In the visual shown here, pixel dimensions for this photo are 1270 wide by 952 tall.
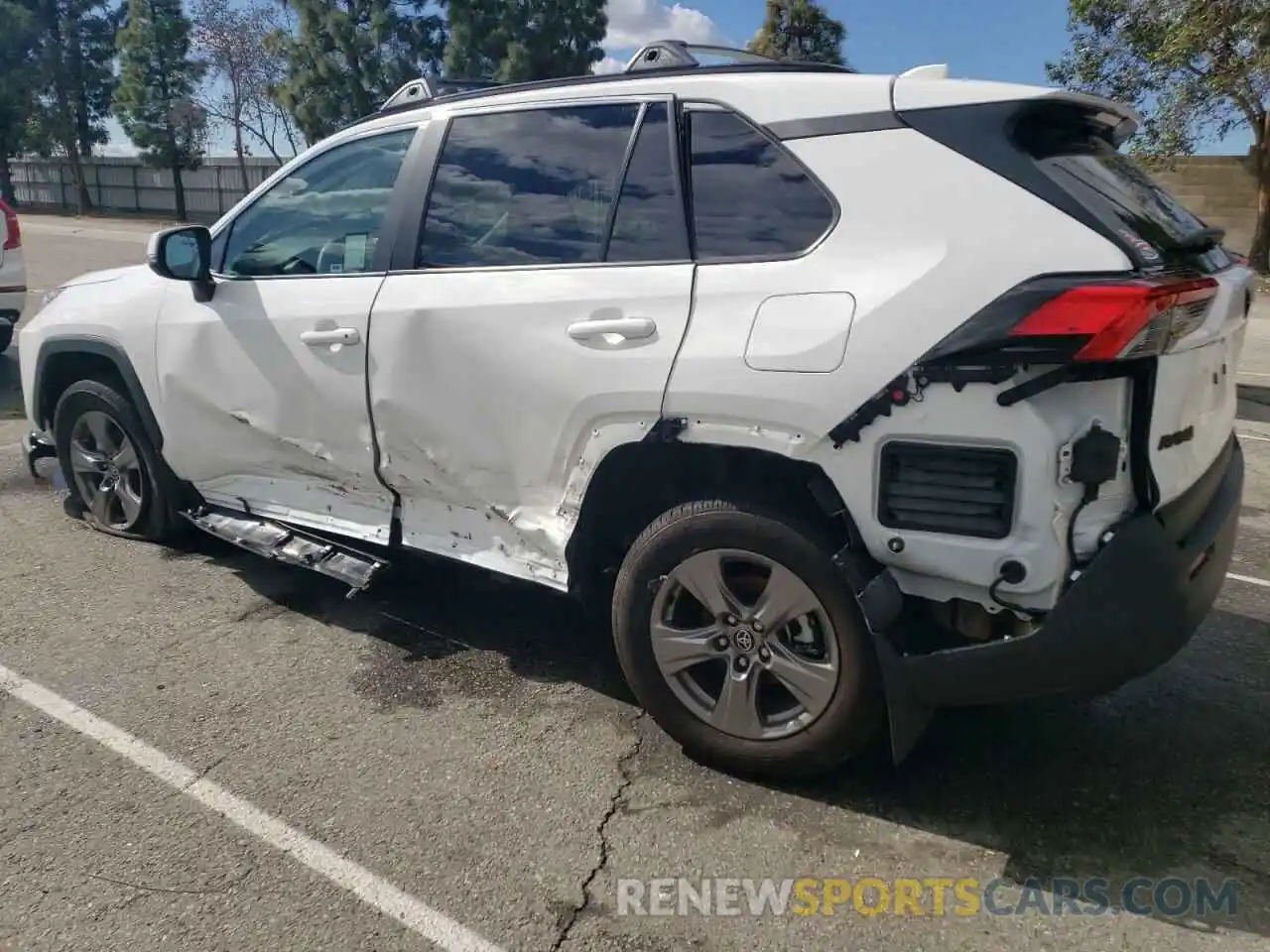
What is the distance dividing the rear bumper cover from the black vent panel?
263 millimetres

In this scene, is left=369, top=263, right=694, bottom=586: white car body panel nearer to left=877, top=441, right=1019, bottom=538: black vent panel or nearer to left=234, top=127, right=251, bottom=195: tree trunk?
left=877, top=441, right=1019, bottom=538: black vent panel

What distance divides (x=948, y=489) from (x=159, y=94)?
42106mm

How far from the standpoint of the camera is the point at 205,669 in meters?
3.75

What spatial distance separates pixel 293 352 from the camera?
3795 millimetres

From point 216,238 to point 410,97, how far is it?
3.33 ft

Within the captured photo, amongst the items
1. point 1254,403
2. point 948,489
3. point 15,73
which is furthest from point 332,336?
point 15,73

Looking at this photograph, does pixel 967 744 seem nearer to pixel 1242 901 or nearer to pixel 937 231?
pixel 1242 901

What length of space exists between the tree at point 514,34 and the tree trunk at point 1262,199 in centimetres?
1965

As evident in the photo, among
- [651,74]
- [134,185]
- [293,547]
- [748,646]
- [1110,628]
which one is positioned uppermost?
[651,74]

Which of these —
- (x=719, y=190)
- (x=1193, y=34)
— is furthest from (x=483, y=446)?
(x=1193, y=34)

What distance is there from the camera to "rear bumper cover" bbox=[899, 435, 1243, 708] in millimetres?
2436

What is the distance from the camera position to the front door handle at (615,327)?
2908 millimetres

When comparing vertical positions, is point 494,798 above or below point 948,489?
below

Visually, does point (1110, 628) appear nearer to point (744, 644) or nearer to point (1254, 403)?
point (744, 644)
